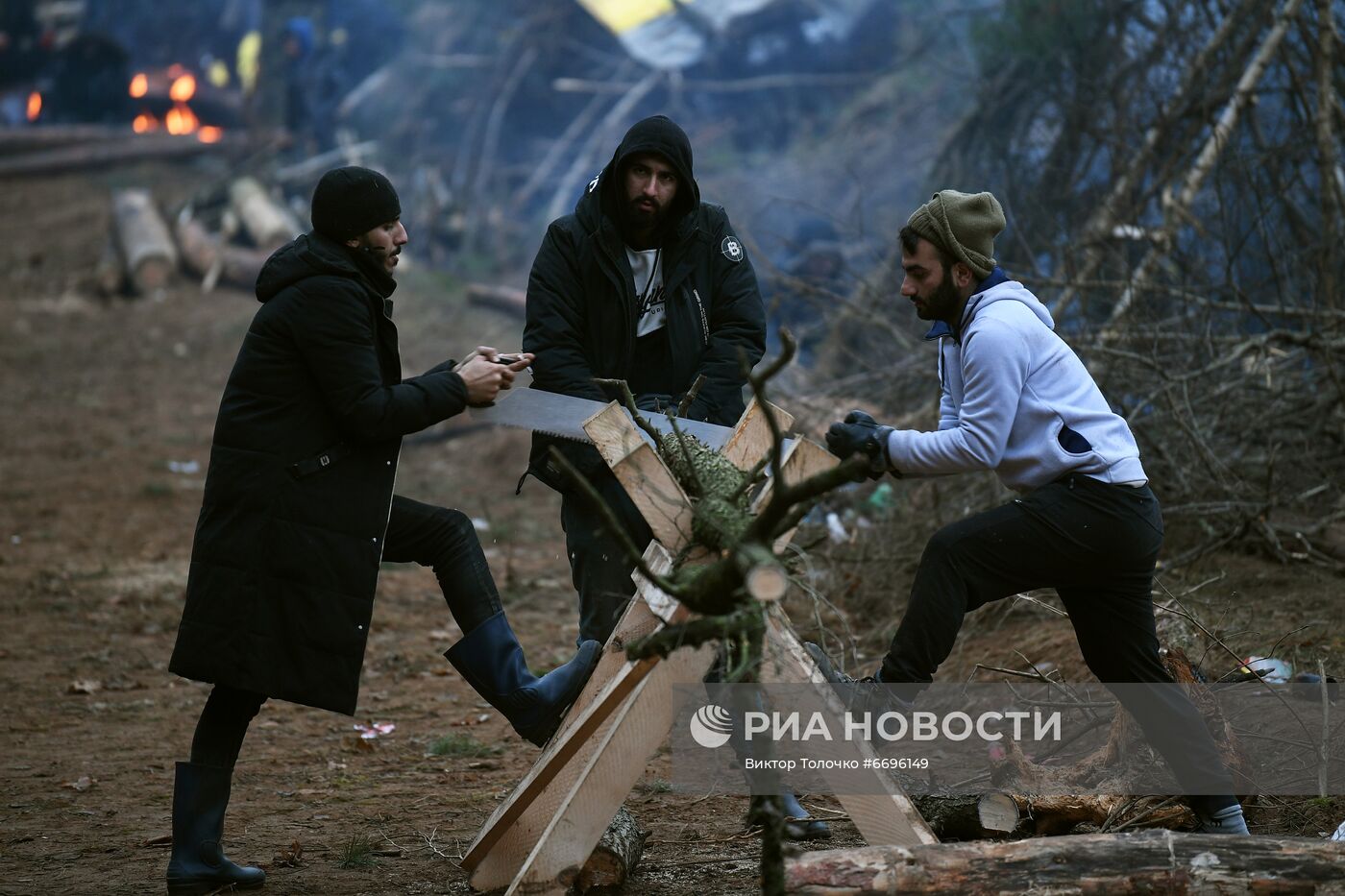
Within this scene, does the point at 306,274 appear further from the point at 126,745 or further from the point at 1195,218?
the point at 1195,218

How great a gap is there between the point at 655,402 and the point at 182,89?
21289 millimetres

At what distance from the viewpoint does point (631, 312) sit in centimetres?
436

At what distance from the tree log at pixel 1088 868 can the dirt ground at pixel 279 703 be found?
736 mm

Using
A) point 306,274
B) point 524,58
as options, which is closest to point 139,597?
point 306,274

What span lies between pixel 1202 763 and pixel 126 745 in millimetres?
4385

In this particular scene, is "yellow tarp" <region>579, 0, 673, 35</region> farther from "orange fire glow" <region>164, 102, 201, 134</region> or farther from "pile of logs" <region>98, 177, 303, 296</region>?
"orange fire glow" <region>164, 102, 201, 134</region>

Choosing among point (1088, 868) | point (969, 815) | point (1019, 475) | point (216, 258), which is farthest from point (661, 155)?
point (216, 258)

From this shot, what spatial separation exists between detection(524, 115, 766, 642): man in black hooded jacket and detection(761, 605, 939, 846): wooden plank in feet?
3.65

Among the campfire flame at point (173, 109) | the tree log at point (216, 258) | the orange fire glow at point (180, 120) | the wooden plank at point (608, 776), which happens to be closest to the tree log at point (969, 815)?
the wooden plank at point (608, 776)

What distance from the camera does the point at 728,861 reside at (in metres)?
3.89

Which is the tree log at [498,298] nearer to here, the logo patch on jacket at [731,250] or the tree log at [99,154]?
the tree log at [99,154]

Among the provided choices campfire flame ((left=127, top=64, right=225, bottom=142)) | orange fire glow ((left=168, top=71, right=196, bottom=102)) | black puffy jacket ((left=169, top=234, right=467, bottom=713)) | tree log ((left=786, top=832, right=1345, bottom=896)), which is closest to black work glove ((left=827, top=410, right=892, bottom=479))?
tree log ((left=786, top=832, right=1345, bottom=896))

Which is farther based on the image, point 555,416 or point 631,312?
point 631,312

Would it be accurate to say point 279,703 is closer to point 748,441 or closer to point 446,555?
point 446,555
